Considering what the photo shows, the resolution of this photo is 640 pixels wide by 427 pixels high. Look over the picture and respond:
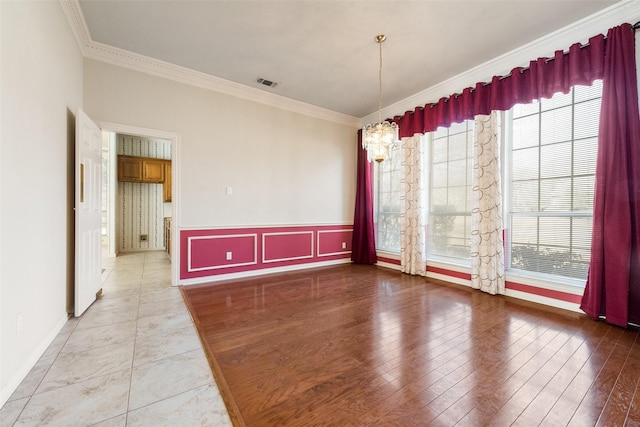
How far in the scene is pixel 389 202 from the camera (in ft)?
17.3

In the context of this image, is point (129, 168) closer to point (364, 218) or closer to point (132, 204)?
point (132, 204)

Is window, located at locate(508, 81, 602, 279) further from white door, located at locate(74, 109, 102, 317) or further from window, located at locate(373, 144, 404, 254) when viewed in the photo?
white door, located at locate(74, 109, 102, 317)

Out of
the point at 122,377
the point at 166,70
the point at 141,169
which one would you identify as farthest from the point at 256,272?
the point at 141,169

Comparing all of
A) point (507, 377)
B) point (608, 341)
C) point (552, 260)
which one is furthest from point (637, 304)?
point (507, 377)

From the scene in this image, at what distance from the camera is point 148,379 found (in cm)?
170

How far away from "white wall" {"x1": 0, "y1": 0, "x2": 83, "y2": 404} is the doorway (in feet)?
10.4

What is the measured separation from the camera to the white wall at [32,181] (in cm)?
155

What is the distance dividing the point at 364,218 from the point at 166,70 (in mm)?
4059

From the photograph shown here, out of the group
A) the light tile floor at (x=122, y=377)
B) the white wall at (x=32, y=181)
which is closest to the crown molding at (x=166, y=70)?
the white wall at (x=32, y=181)

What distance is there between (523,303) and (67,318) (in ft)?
16.1

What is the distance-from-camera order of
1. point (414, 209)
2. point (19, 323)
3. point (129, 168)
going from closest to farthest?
point (19, 323)
point (414, 209)
point (129, 168)

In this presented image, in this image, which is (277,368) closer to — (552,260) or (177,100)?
(552,260)

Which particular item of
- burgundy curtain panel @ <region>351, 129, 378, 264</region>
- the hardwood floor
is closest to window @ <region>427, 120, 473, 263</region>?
the hardwood floor

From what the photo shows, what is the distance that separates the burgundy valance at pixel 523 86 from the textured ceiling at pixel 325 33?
0.31 meters
